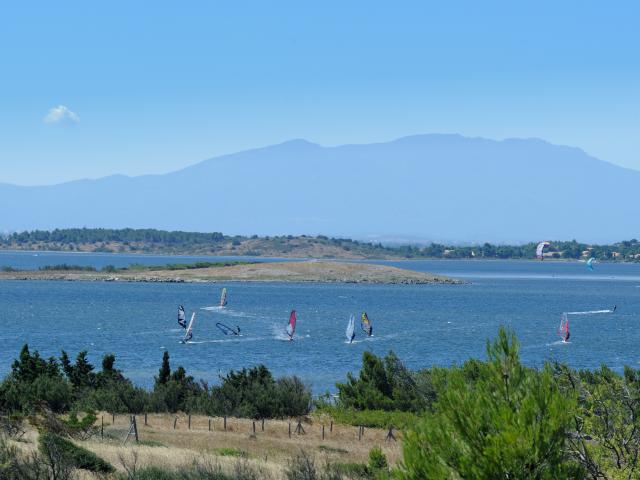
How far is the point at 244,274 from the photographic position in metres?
155

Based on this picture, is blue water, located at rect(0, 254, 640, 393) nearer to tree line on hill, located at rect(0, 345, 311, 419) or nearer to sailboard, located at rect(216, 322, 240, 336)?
sailboard, located at rect(216, 322, 240, 336)

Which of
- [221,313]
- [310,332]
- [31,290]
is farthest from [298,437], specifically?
[31,290]

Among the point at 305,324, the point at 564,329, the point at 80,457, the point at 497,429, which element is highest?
the point at 497,429

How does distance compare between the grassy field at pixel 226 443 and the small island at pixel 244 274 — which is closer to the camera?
the grassy field at pixel 226 443

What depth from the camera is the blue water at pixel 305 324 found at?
6128 cm

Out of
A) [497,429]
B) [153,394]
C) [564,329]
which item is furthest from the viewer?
[564,329]

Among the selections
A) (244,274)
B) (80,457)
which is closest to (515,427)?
(80,457)

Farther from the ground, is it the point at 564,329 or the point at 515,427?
the point at 515,427

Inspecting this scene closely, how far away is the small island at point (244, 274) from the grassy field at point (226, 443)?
4510 inches

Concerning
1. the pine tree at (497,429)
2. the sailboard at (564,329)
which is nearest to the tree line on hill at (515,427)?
the pine tree at (497,429)

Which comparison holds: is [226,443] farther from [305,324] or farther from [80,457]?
[305,324]

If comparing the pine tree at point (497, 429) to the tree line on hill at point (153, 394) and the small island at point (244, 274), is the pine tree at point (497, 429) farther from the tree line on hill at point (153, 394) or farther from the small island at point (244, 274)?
the small island at point (244, 274)

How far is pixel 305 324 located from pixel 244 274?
6795 centimetres

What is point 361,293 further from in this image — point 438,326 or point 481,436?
point 481,436
